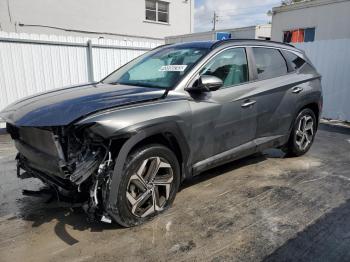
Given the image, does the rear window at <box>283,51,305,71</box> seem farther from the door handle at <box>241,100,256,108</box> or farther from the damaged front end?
the damaged front end

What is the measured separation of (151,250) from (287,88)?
3073 mm

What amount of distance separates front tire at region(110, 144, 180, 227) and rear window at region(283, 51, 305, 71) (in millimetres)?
2717

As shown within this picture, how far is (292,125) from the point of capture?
16.6 ft

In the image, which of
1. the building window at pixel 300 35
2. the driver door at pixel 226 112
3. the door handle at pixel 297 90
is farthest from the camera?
the building window at pixel 300 35

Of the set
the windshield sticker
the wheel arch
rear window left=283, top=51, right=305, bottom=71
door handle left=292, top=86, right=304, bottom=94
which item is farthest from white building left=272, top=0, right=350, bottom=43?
the wheel arch

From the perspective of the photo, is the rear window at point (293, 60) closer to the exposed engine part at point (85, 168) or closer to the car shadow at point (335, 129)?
the car shadow at point (335, 129)

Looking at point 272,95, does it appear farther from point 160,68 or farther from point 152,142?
point 152,142

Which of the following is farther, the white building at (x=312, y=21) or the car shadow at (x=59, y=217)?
the white building at (x=312, y=21)

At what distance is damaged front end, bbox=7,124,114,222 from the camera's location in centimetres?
285

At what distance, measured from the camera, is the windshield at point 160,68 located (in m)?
3.74

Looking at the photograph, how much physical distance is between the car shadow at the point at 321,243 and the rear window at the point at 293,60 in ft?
8.05

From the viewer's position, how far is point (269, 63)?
4.69 m

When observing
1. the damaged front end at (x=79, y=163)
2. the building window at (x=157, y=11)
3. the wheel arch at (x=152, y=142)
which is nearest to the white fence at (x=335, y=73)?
the wheel arch at (x=152, y=142)

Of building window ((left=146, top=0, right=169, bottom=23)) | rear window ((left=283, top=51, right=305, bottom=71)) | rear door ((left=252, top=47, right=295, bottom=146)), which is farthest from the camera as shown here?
building window ((left=146, top=0, right=169, bottom=23))
